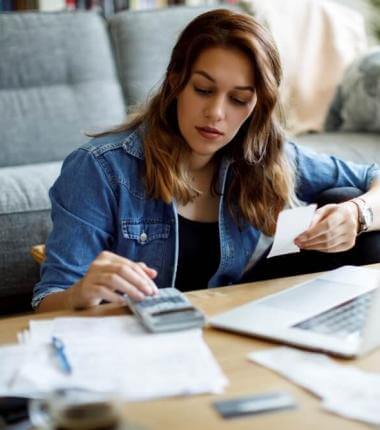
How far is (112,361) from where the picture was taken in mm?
1049

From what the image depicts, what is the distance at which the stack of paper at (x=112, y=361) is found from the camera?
982 mm

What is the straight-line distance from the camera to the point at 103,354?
42.1 inches

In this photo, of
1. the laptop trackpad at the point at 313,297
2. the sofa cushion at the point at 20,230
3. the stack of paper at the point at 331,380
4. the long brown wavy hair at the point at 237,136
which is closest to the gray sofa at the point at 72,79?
the sofa cushion at the point at 20,230

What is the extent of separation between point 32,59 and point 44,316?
189cm

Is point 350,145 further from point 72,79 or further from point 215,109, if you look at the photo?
point 215,109

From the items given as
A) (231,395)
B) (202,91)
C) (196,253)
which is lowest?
(196,253)

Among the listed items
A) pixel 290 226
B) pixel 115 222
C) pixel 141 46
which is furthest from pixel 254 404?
pixel 141 46

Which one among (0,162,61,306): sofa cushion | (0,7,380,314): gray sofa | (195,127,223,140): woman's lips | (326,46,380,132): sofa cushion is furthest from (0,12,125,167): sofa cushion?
(195,127,223,140): woman's lips

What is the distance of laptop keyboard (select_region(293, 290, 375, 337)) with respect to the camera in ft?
3.81

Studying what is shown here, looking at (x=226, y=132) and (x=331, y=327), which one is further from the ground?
(x=226, y=132)

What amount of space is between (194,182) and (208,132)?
7.3 inches

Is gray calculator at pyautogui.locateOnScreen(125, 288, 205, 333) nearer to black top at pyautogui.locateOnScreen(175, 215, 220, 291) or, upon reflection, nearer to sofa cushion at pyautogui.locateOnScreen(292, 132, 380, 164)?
black top at pyautogui.locateOnScreen(175, 215, 220, 291)

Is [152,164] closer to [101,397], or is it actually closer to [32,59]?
[101,397]

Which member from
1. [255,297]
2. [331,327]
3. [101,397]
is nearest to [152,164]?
[255,297]
